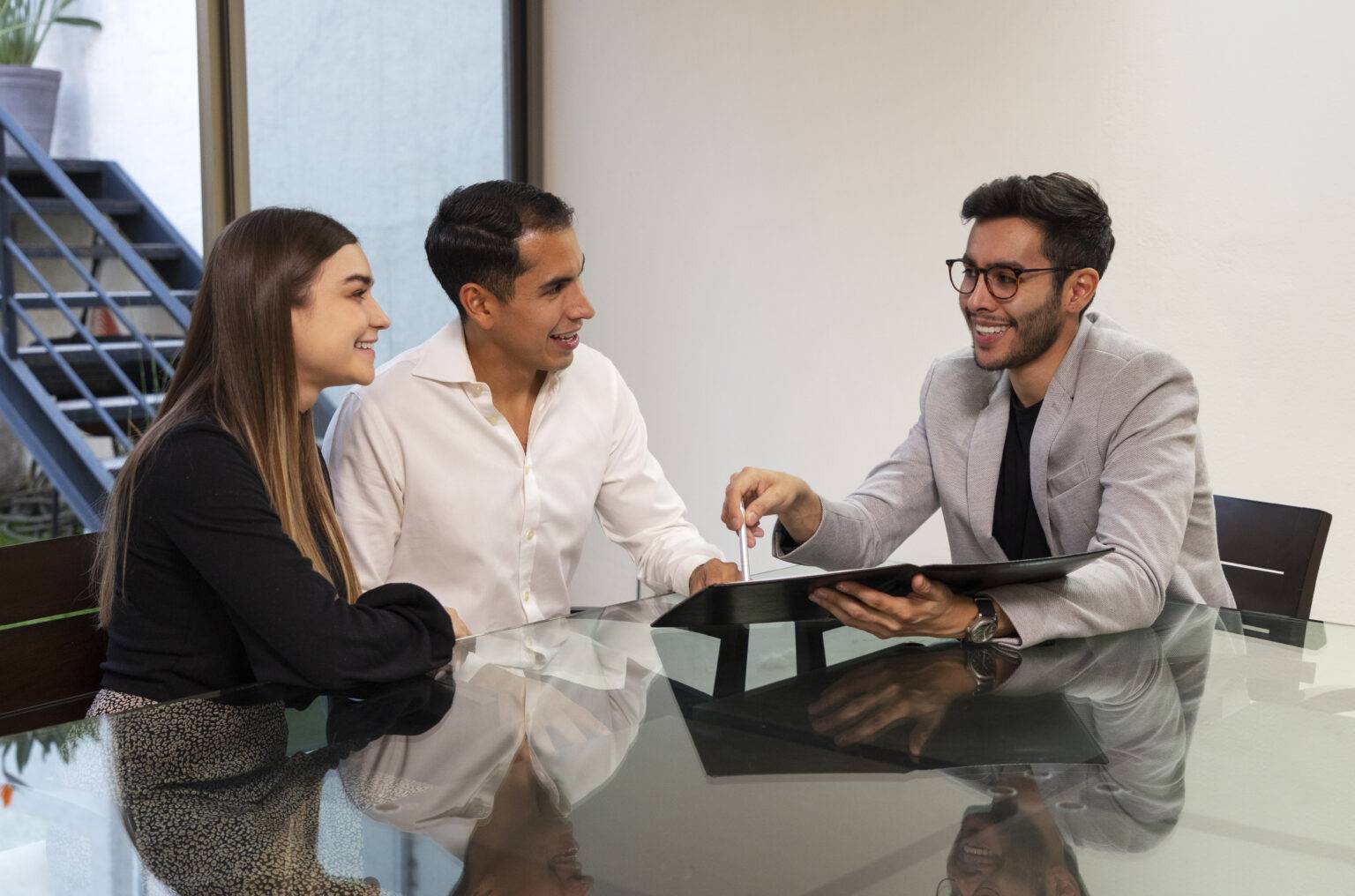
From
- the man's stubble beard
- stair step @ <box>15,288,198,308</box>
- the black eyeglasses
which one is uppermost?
the black eyeglasses

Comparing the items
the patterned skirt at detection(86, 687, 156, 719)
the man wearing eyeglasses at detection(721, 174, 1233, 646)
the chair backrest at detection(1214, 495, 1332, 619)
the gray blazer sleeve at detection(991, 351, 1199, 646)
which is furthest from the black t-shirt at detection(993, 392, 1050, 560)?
the patterned skirt at detection(86, 687, 156, 719)

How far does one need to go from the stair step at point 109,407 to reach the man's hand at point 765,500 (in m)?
1.74

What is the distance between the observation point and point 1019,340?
2033 mm

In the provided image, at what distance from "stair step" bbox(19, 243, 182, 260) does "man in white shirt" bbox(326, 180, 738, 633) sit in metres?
1.26

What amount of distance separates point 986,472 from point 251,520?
1.14 meters

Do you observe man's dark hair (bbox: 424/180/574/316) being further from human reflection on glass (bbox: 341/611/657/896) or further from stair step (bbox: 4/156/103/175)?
stair step (bbox: 4/156/103/175)

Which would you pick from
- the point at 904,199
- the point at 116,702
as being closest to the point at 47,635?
the point at 116,702

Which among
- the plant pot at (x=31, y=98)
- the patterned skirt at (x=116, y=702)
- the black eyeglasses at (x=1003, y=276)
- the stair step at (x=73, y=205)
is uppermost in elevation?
the plant pot at (x=31, y=98)

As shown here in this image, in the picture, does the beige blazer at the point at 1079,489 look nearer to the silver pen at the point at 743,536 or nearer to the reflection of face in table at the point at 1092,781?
the reflection of face in table at the point at 1092,781

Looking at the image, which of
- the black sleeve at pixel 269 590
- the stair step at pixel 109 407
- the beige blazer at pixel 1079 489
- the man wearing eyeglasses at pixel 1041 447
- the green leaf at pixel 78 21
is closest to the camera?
the black sleeve at pixel 269 590

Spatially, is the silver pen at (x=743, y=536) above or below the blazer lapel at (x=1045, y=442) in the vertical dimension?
below

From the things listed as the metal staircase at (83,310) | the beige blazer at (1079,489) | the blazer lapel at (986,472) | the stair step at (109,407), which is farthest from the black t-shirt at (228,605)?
the stair step at (109,407)

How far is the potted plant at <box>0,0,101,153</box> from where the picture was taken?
285 cm

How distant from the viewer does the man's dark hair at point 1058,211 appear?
2.00 meters
